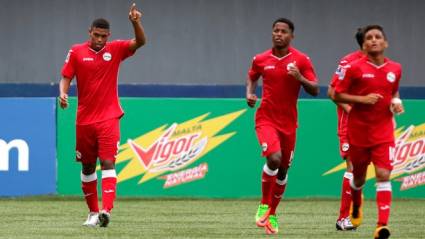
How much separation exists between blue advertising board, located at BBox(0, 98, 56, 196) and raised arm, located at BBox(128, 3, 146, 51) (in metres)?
5.41

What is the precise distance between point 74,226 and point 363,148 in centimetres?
371

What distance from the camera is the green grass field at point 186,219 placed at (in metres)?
13.7

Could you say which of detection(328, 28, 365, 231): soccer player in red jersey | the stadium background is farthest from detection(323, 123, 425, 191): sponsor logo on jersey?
detection(328, 28, 365, 231): soccer player in red jersey

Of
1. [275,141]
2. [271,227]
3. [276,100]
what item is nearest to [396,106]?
[275,141]

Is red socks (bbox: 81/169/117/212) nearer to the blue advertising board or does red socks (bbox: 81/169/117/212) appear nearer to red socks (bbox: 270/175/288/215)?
red socks (bbox: 270/175/288/215)

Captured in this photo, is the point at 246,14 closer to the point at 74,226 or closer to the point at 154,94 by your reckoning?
the point at 154,94

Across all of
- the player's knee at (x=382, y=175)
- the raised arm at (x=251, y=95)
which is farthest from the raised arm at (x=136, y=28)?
the player's knee at (x=382, y=175)

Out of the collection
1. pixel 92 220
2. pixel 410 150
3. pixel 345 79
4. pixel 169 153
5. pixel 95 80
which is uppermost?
pixel 345 79

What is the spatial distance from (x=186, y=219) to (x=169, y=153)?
412cm

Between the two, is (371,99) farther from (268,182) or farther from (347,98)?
(268,182)

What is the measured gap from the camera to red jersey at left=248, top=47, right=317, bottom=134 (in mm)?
14250

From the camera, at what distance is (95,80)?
1456 centimetres

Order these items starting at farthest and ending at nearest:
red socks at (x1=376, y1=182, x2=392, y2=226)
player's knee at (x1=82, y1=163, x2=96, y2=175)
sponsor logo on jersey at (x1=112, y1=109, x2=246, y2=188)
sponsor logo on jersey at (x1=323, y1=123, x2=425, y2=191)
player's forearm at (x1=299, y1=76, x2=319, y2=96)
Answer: sponsor logo on jersey at (x1=323, y1=123, x2=425, y2=191) → sponsor logo on jersey at (x1=112, y1=109, x2=246, y2=188) → player's knee at (x1=82, y1=163, x2=96, y2=175) → player's forearm at (x1=299, y1=76, x2=319, y2=96) → red socks at (x1=376, y1=182, x2=392, y2=226)

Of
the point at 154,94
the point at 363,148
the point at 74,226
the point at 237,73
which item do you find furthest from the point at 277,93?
the point at 237,73
